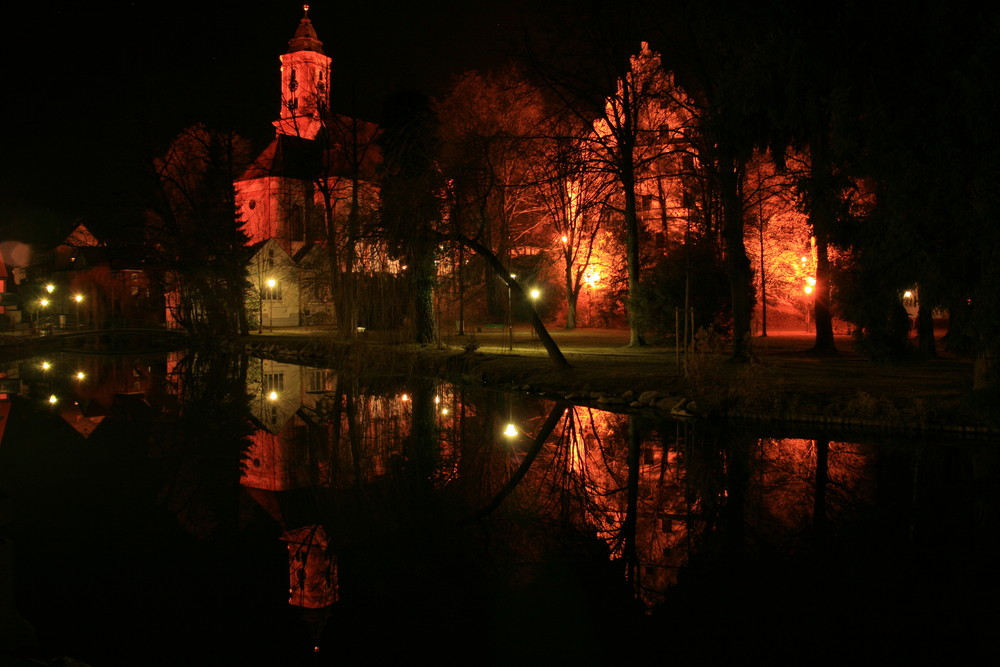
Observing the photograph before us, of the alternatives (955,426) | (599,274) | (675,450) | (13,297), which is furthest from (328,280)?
(13,297)

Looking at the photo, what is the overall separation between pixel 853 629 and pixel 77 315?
56.5 m

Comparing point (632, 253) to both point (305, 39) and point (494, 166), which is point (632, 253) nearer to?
point (494, 166)

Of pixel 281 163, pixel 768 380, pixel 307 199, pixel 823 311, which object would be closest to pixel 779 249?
pixel 823 311

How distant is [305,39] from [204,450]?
2616 inches

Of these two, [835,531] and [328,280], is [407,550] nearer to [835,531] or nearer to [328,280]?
[835,531]

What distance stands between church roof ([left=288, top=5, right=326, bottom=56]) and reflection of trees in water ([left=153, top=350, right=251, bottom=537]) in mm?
54528

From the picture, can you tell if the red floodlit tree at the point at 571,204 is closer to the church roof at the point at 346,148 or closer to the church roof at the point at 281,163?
the church roof at the point at 346,148

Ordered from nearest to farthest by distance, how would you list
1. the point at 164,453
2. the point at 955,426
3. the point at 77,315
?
the point at 164,453 → the point at 955,426 → the point at 77,315

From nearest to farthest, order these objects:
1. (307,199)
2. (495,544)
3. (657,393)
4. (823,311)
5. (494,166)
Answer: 1. (495,544)
2. (657,393)
3. (494,166)
4. (823,311)
5. (307,199)

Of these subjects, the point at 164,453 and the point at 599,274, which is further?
the point at 599,274

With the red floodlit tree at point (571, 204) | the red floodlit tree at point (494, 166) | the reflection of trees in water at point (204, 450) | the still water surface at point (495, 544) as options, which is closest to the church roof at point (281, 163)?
the red floodlit tree at point (494, 166)

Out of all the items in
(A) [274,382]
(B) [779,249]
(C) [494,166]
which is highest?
(C) [494,166]

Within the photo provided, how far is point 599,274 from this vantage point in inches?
1724

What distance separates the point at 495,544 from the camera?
7.86m
